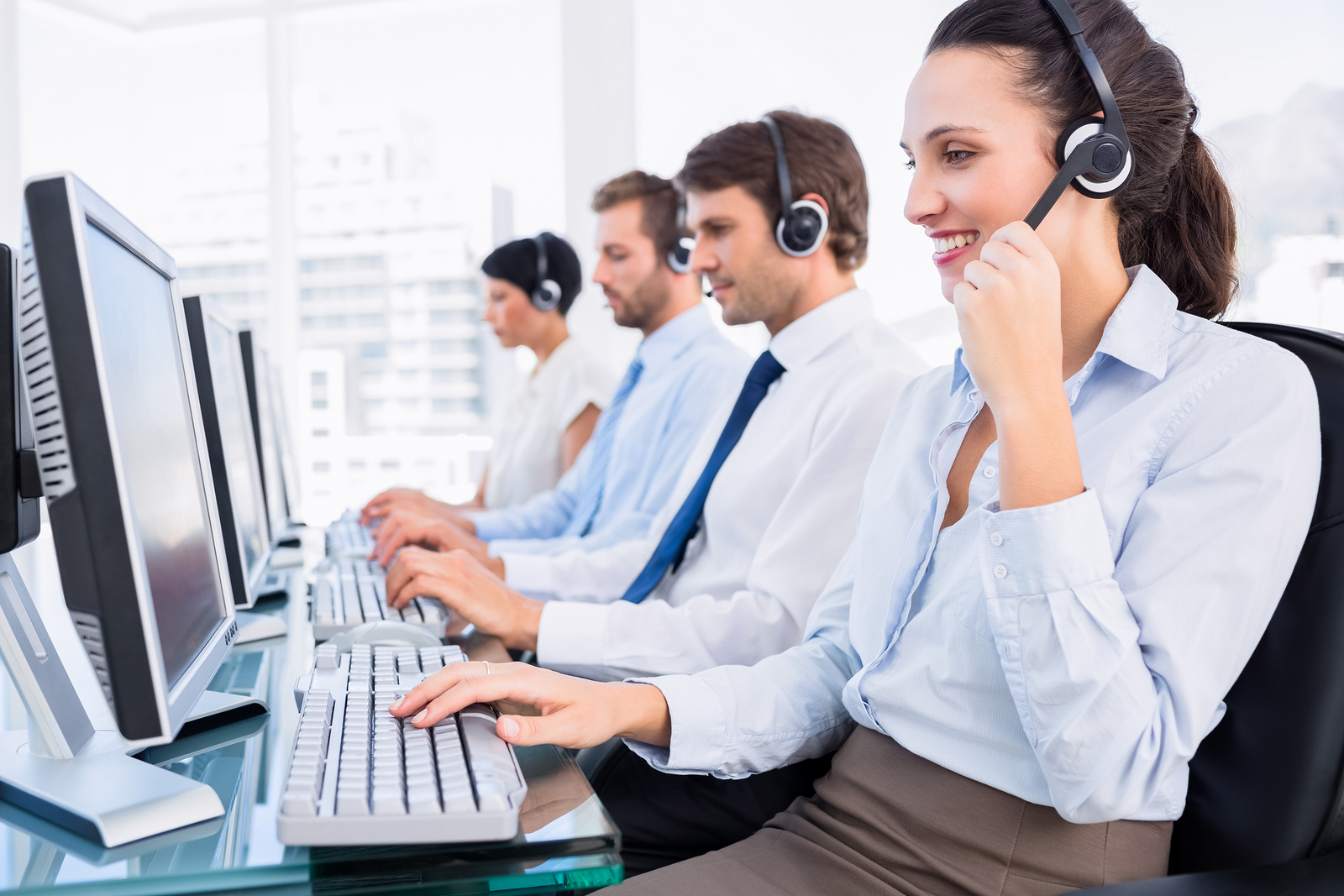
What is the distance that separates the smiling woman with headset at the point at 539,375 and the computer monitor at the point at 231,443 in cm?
129

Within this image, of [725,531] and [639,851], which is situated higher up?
[725,531]

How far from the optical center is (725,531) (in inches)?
59.3

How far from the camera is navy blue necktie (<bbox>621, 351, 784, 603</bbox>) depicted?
→ 5.09 feet

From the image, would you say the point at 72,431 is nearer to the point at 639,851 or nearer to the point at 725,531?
the point at 639,851

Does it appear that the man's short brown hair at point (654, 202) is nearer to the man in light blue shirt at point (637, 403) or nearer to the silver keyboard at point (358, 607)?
the man in light blue shirt at point (637, 403)

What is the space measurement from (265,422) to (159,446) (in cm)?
106

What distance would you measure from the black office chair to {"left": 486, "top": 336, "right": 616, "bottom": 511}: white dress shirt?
2118mm

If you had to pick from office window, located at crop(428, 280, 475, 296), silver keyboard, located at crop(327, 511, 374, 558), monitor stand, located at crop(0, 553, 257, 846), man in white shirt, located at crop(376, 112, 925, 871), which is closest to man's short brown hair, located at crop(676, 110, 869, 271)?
man in white shirt, located at crop(376, 112, 925, 871)

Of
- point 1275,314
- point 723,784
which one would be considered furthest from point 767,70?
point 723,784

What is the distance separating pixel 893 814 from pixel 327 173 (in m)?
4.16

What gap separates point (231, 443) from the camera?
1.27m

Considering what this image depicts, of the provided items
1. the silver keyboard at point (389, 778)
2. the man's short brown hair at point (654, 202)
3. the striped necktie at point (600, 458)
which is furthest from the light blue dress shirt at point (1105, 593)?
the man's short brown hair at point (654, 202)

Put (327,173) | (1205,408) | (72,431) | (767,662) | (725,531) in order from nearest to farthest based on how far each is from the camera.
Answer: (72,431) → (1205,408) → (767,662) → (725,531) → (327,173)

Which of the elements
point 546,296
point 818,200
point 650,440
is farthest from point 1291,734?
point 546,296
